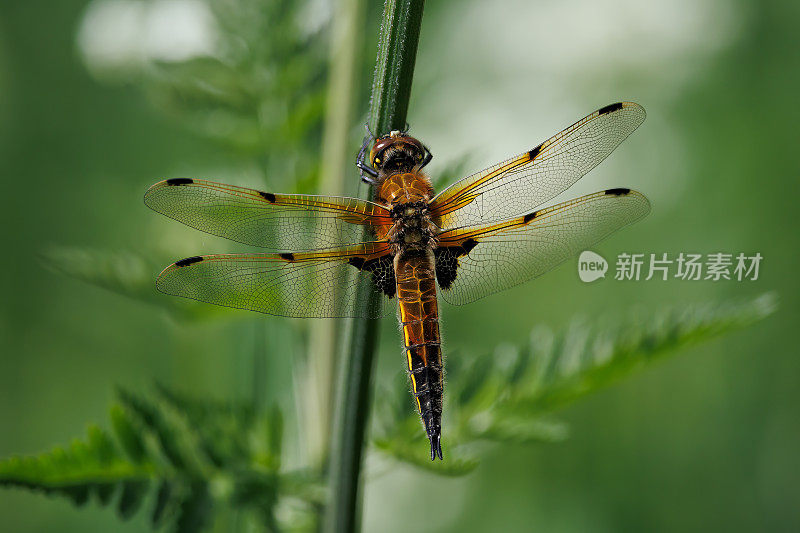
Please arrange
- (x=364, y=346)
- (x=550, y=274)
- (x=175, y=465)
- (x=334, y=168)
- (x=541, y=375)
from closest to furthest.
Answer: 1. (x=364, y=346)
2. (x=175, y=465)
3. (x=541, y=375)
4. (x=334, y=168)
5. (x=550, y=274)

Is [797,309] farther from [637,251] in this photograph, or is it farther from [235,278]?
[235,278]

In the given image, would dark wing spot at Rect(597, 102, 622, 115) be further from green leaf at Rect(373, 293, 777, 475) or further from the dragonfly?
green leaf at Rect(373, 293, 777, 475)

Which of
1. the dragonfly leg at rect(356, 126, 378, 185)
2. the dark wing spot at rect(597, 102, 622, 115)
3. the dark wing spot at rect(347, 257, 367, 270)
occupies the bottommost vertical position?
the dark wing spot at rect(347, 257, 367, 270)

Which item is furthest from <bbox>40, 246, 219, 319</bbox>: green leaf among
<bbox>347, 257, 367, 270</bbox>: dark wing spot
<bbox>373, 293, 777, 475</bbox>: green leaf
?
<bbox>373, 293, 777, 475</bbox>: green leaf

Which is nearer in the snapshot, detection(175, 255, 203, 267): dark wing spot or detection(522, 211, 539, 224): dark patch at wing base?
Result: detection(175, 255, 203, 267): dark wing spot

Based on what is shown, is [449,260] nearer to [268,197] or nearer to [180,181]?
[268,197]

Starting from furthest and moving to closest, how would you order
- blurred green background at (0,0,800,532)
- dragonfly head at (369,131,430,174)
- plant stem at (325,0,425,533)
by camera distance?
blurred green background at (0,0,800,532), dragonfly head at (369,131,430,174), plant stem at (325,0,425,533)

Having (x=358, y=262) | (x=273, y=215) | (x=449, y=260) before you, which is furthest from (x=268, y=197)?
(x=449, y=260)
